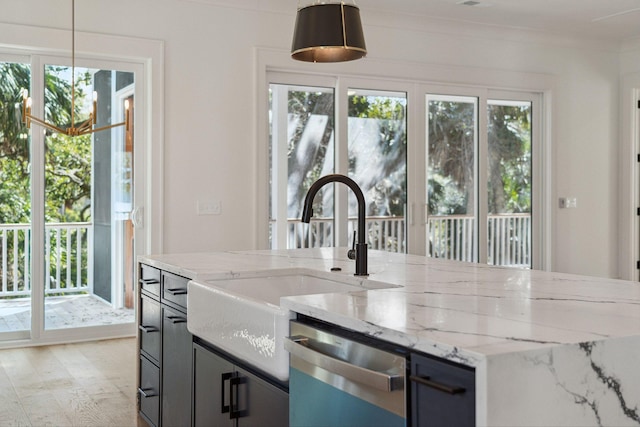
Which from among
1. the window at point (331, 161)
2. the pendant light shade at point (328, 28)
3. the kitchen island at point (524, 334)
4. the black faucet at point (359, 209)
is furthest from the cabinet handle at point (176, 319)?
the window at point (331, 161)

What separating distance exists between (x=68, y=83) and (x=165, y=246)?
1.45 m

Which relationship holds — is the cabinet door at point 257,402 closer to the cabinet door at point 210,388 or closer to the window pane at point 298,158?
the cabinet door at point 210,388

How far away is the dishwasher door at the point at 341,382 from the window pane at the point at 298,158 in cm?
406

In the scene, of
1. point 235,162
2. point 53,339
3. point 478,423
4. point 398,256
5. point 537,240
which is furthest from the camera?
point 537,240

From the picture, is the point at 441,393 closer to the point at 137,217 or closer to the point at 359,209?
the point at 359,209

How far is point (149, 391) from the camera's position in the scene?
10.9ft

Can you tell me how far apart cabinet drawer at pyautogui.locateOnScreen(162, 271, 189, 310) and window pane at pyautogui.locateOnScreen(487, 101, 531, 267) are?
14.5 ft

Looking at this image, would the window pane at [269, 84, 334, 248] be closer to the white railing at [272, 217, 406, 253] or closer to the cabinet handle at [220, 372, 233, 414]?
the white railing at [272, 217, 406, 253]

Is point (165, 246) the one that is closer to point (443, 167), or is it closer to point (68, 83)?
point (68, 83)

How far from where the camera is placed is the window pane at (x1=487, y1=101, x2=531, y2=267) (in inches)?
272

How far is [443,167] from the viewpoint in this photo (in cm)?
666

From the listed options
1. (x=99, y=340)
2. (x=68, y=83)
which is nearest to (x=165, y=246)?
(x=99, y=340)

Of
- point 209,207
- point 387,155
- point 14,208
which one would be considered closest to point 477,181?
point 387,155

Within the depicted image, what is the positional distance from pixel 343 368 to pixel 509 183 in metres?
5.74
